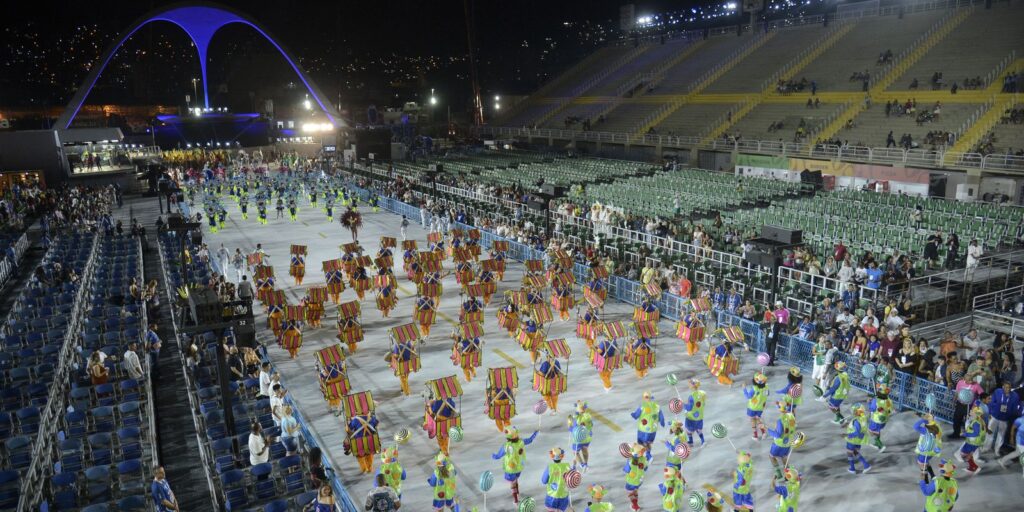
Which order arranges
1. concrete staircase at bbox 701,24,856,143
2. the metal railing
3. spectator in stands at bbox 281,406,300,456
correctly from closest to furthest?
spectator in stands at bbox 281,406,300,456 < the metal railing < concrete staircase at bbox 701,24,856,143

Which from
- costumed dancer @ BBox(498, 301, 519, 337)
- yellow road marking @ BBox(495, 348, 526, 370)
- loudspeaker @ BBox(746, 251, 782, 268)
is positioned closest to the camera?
loudspeaker @ BBox(746, 251, 782, 268)

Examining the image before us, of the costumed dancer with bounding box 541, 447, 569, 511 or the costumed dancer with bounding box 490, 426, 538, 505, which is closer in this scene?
the costumed dancer with bounding box 541, 447, 569, 511

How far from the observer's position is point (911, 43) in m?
47.8

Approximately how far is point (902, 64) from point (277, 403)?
157 ft

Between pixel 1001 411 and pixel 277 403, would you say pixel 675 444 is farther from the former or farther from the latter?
pixel 277 403

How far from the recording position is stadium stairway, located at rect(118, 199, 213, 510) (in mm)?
11711

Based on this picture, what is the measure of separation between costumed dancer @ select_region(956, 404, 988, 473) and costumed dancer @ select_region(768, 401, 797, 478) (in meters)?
2.86

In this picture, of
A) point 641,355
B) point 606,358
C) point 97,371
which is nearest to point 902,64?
point 641,355

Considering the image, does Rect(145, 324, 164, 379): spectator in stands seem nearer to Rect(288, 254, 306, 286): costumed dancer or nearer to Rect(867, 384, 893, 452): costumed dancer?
Rect(288, 254, 306, 286): costumed dancer

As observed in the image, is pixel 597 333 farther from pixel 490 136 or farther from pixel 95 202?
pixel 490 136

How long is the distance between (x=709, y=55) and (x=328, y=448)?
6005cm

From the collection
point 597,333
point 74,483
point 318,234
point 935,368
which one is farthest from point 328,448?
point 318,234

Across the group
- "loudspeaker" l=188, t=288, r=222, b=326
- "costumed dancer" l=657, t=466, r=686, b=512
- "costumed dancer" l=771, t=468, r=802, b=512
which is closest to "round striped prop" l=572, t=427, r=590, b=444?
"costumed dancer" l=657, t=466, r=686, b=512

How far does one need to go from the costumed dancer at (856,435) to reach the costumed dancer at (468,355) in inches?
314
